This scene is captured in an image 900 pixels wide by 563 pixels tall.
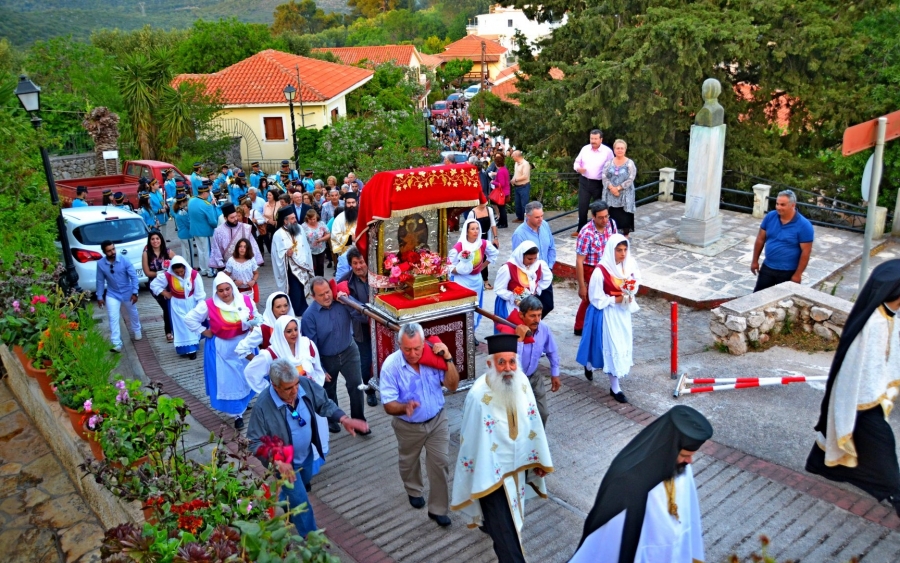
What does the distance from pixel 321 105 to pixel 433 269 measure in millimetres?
28706

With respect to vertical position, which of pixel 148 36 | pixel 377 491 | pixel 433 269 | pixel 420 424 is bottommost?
pixel 377 491

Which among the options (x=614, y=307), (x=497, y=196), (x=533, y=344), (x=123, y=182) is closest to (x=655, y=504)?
(x=533, y=344)

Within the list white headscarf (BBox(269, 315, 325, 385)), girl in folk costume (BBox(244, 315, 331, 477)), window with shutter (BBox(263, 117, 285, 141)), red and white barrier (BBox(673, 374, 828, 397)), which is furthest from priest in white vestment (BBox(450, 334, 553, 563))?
window with shutter (BBox(263, 117, 285, 141))

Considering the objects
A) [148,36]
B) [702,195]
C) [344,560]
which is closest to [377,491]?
[344,560]

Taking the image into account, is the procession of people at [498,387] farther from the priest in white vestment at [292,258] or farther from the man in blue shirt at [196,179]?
the man in blue shirt at [196,179]

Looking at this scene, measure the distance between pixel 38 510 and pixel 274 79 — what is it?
32057mm

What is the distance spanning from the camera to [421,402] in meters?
6.17

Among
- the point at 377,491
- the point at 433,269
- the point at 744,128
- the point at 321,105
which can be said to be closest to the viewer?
the point at 377,491

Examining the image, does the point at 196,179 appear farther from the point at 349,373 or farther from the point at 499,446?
the point at 499,446

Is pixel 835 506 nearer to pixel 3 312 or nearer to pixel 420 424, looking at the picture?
pixel 420 424

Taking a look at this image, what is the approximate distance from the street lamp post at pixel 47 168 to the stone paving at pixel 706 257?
7.94 metres

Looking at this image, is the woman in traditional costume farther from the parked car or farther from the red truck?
the parked car

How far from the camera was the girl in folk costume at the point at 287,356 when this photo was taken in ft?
23.0

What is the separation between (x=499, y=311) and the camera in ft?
28.5
